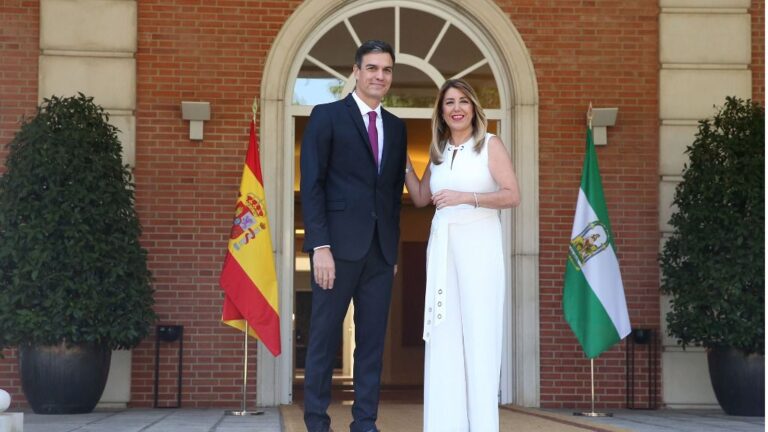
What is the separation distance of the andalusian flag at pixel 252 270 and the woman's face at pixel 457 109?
10.4 ft

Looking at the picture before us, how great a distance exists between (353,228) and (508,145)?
158 inches

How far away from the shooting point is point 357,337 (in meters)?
4.34

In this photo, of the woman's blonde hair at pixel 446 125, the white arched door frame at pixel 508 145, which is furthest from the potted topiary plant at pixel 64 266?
the woman's blonde hair at pixel 446 125

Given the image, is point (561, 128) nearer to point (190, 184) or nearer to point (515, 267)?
point (515, 267)

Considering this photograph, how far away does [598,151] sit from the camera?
8.09 m

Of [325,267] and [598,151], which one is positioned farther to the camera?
[598,151]

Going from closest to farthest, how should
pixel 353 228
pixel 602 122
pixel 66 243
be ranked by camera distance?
pixel 353 228 → pixel 66 243 → pixel 602 122

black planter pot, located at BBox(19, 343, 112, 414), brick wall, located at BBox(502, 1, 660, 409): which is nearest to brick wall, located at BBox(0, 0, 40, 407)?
black planter pot, located at BBox(19, 343, 112, 414)

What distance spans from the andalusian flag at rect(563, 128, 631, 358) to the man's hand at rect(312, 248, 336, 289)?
3532mm

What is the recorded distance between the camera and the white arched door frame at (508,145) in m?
7.86

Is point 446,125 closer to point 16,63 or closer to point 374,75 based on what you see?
point 374,75

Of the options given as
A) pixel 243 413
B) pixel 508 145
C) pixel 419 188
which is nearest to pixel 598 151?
pixel 508 145

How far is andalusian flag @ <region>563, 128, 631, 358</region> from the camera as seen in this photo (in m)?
7.41

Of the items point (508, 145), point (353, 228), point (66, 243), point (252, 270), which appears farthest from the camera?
point (508, 145)
